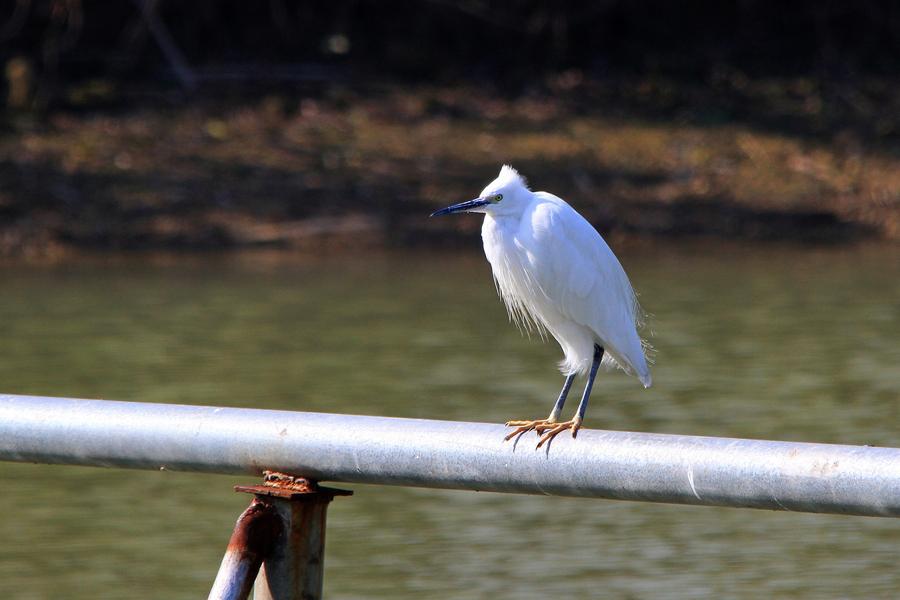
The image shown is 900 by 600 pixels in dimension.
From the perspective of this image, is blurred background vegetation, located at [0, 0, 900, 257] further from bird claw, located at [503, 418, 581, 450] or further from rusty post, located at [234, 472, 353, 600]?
rusty post, located at [234, 472, 353, 600]

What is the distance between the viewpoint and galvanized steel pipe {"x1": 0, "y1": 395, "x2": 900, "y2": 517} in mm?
2348

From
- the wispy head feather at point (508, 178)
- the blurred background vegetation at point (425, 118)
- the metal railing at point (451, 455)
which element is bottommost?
the metal railing at point (451, 455)

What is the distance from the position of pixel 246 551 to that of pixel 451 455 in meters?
0.45

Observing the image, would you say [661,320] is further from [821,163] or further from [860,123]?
[860,123]

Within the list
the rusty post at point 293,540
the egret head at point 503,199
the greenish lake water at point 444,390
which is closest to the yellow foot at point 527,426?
the rusty post at point 293,540

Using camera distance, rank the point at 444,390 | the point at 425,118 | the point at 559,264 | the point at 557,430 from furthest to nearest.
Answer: the point at 425,118 < the point at 444,390 < the point at 559,264 < the point at 557,430

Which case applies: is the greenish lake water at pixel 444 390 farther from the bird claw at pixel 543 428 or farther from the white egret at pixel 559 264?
the bird claw at pixel 543 428

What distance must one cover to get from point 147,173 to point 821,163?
7383mm

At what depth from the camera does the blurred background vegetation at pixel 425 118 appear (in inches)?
632

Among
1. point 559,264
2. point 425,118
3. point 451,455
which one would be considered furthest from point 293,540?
point 425,118

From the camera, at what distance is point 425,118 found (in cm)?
→ 1831

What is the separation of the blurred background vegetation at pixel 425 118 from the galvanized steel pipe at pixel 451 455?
42.4 ft

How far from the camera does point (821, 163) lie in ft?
56.2

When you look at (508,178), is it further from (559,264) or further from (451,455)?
(451,455)
